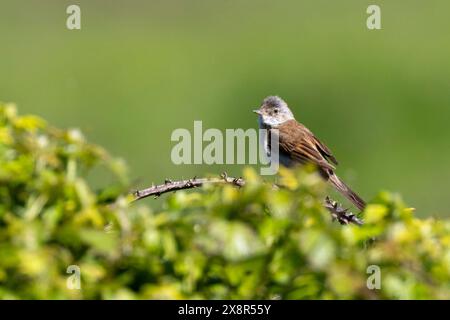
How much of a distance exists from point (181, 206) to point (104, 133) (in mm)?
10639

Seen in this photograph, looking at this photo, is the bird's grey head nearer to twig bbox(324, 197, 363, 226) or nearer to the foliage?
twig bbox(324, 197, 363, 226)

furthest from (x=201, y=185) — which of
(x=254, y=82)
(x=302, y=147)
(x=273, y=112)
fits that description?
(x=254, y=82)

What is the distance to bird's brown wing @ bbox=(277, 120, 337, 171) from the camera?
843 centimetres

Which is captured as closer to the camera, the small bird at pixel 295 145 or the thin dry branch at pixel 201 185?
the thin dry branch at pixel 201 185

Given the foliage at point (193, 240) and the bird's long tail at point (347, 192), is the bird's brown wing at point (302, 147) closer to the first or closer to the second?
the bird's long tail at point (347, 192)

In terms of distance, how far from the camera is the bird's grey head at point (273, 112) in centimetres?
905

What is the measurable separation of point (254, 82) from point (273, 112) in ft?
22.0

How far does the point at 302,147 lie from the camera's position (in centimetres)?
855

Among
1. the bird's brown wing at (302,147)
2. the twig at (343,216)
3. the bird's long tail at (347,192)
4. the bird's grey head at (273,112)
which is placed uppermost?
the bird's grey head at (273,112)

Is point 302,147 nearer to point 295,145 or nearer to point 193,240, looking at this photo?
point 295,145

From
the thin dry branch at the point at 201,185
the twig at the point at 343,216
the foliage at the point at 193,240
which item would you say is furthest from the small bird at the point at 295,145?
the foliage at the point at 193,240

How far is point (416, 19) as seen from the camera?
19.9 meters

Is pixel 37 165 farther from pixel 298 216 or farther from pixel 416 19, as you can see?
pixel 416 19

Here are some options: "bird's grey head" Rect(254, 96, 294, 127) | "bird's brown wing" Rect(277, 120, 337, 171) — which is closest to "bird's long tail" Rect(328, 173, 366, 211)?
"bird's brown wing" Rect(277, 120, 337, 171)
